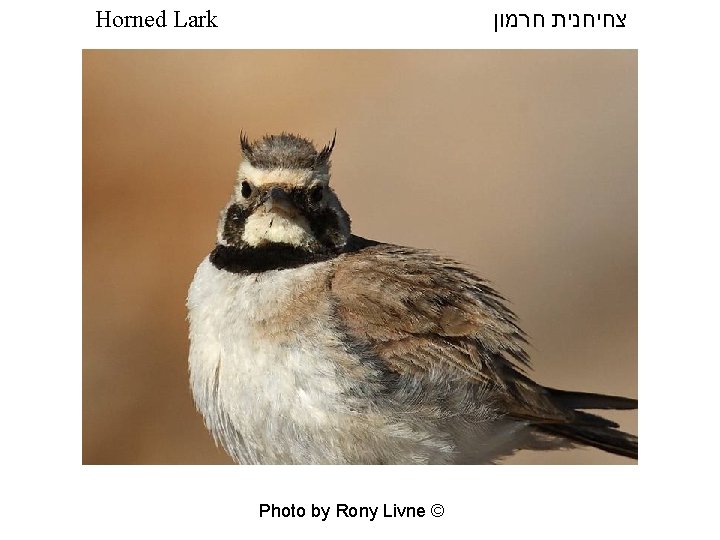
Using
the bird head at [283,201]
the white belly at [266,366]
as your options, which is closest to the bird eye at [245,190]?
the bird head at [283,201]

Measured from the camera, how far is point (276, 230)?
651cm

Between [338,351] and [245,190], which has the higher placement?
[245,190]

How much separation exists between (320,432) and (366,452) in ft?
0.97

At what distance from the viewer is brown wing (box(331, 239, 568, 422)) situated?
6422 millimetres

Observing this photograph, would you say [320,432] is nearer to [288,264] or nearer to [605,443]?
[288,264]

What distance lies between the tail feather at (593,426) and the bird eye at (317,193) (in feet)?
5.87

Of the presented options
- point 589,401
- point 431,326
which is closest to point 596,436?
point 589,401

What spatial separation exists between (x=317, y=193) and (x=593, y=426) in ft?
6.92

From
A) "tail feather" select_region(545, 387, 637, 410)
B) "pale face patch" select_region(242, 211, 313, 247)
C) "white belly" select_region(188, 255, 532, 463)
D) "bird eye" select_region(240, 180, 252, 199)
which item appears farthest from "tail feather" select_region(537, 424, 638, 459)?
"bird eye" select_region(240, 180, 252, 199)

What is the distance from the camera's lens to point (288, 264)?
259 inches

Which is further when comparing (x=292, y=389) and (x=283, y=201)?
(x=283, y=201)

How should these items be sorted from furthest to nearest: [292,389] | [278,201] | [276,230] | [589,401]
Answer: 1. [589,401]
2. [276,230]
3. [278,201]
4. [292,389]

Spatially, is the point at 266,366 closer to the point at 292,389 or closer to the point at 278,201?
the point at 292,389
